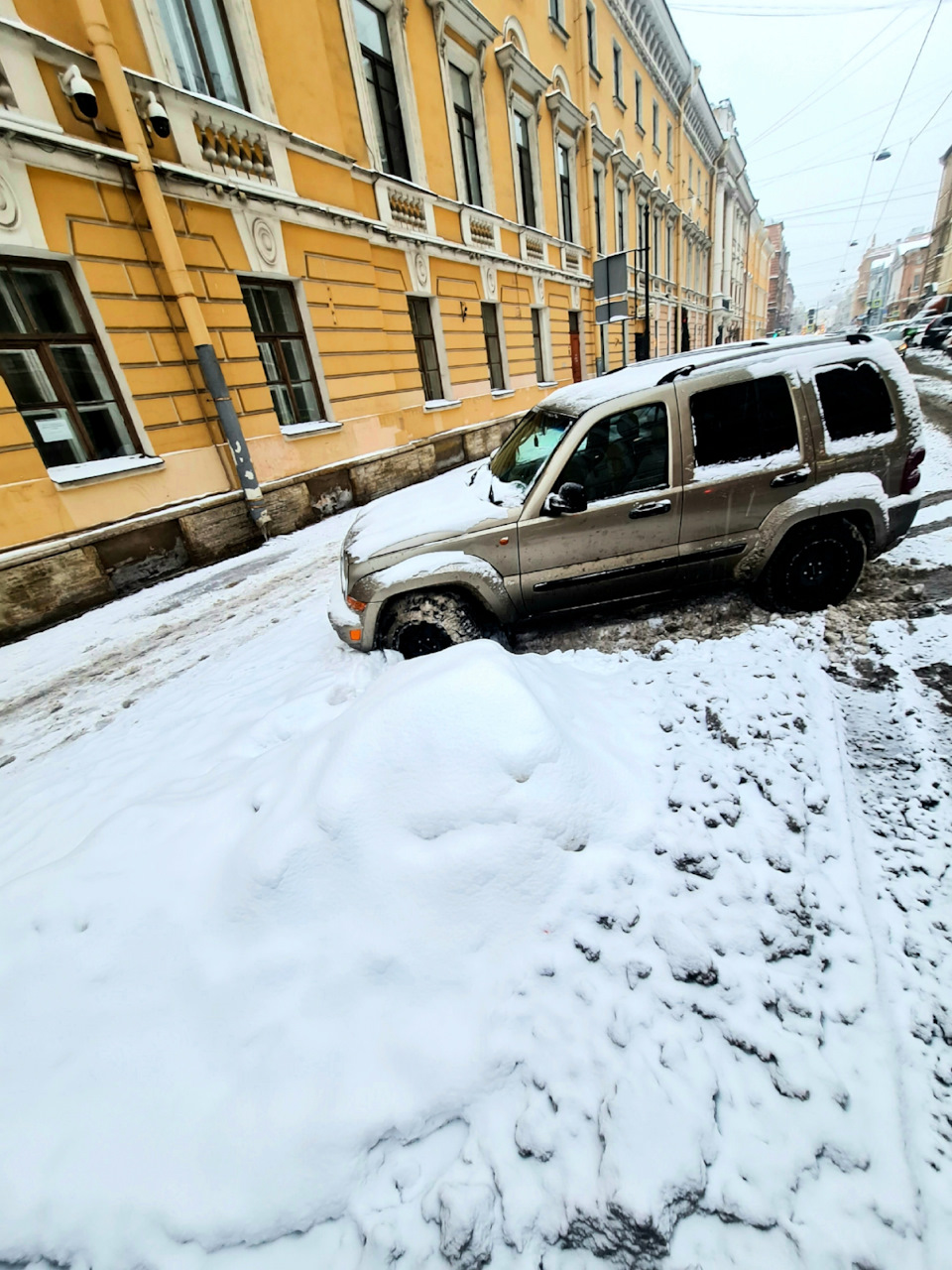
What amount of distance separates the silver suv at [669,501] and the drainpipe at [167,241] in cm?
429

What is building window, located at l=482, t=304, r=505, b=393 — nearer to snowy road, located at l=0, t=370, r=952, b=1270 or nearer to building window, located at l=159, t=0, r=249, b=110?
building window, located at l=159, t=0, r=249, b=110

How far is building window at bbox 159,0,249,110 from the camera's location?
609 cm

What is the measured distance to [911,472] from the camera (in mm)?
3424

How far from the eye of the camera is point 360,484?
864 cm

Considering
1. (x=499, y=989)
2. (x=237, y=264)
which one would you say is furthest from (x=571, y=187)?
(x=499, y=989)

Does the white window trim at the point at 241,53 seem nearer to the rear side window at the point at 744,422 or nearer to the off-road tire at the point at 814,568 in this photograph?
the rear side window at the point at 744,422

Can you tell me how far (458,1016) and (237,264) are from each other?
853cm

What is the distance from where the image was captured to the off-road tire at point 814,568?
11.5 feet

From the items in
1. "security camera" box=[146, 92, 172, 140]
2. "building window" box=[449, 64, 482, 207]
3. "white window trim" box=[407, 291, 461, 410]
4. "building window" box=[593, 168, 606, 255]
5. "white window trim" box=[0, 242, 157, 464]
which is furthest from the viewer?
"building window" box=[593, 168, 606, 255]

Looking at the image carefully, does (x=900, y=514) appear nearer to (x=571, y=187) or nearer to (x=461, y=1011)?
(x=461, y=1011)

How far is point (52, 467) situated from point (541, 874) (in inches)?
260

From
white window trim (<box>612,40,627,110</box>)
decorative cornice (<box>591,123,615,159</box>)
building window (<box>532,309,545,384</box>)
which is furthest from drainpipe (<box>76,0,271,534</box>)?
white window trim (<box>612,40,627,110</box>)

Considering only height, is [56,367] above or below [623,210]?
below

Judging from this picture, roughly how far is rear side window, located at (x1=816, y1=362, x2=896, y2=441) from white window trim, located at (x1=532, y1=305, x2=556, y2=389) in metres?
12.4
